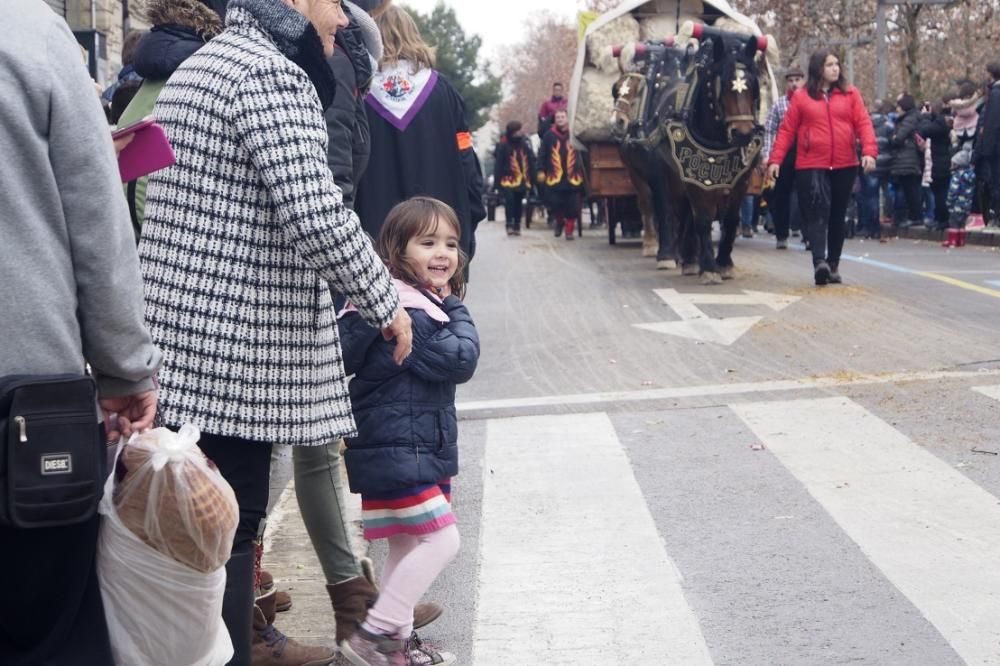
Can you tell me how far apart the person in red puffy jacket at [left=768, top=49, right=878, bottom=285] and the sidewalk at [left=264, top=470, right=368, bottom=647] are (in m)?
8.06

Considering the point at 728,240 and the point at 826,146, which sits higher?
the point at 826,146

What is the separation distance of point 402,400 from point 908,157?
792 inches

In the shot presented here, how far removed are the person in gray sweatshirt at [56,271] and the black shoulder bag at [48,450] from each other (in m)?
0.04

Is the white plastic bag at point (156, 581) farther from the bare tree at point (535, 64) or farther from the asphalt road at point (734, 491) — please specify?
the bare tree at point (535, 64)

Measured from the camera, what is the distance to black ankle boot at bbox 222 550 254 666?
3.83 metres

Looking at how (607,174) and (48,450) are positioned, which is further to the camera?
(607,174)

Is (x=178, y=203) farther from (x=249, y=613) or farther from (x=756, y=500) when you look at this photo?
(x=756, y=500)

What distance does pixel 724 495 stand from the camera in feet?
20.3

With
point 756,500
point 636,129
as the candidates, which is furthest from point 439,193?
point 636,129

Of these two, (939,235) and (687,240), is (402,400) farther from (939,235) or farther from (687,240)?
(939,235)

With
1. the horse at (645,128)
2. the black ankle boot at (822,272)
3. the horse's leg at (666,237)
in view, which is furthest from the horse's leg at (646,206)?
the black ankle boot at (822,272)

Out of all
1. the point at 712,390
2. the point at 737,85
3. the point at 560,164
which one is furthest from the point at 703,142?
the point at 560,164

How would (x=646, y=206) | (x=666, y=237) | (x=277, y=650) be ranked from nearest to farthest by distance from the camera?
1. (x=277, y=650)
2. (x=666, y=237)
3. (x=646, y=206)

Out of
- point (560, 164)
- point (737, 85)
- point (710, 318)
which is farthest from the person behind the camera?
point (560, 164)
